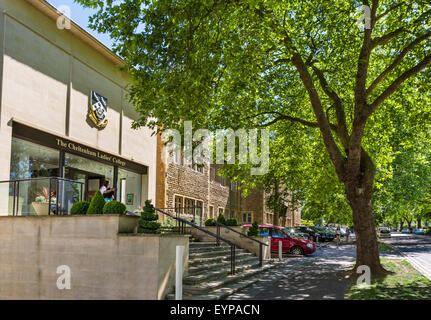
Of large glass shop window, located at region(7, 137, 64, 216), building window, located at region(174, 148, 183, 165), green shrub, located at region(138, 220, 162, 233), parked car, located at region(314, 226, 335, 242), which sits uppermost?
building window, located at region(174, 148, 183, 165)

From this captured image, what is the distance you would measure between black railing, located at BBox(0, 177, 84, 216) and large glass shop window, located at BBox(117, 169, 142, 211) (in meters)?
7.99

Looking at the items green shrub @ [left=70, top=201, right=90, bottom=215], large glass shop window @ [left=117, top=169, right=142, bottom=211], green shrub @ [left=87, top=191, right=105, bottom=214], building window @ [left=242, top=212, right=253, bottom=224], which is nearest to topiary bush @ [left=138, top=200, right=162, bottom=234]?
green shrub @ [left=87, top=191, right=105, bottom=214]

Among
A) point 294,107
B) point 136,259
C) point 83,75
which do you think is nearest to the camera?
point 136,259

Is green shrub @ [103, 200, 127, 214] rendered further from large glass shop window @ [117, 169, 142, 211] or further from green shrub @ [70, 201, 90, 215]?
large glass shop window @ [117, 169, 142, 211]

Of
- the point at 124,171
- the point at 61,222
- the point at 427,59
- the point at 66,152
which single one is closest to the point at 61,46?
the point at 66,152

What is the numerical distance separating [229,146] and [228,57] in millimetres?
6627

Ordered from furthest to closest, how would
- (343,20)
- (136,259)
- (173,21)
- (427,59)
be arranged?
1. (343,20)
2. (427,59)
3. (173,21)
4. (136,259)

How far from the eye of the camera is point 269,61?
49.2 ft

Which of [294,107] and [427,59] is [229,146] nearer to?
[294,107]

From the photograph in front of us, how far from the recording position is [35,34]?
49.0ft

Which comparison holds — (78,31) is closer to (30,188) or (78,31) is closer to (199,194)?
(30,188)

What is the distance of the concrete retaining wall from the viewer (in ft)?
30.5

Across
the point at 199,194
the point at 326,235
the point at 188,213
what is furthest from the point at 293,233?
the point at 326,235

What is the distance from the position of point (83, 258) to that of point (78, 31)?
10.4m
